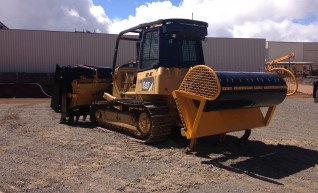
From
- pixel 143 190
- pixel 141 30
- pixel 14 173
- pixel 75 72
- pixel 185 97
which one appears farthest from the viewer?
pixel 75 72

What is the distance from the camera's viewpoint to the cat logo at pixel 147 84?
8159 mm

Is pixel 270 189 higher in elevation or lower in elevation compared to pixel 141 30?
lower

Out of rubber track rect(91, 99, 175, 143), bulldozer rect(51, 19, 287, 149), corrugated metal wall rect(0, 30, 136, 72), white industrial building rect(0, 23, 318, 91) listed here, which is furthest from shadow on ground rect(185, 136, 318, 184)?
corrugated metal wall rect(0, 30, 136, 72)

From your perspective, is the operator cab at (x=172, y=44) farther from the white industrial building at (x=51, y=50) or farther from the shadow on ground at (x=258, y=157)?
the white industrial building at (x=51, y=50)

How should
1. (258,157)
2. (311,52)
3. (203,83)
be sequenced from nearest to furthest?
1. (203,83)
2. (258,157)
3. (311,52)

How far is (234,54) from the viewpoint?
34719 mm

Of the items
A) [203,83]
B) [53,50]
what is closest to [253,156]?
[203,83]

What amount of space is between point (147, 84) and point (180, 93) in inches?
48.2

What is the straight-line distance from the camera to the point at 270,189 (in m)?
5.34

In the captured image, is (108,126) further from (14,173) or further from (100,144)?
(14,173)

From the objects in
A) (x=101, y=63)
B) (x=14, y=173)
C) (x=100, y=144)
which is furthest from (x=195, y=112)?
(x=101, y=63)

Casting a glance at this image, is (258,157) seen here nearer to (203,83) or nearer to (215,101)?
(215,101)

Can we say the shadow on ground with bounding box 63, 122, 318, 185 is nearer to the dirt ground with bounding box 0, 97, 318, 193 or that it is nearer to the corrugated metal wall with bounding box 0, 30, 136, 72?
the dirt ground with bounding box 0, 97, 318, 193

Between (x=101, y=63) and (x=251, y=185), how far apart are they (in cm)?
2718
